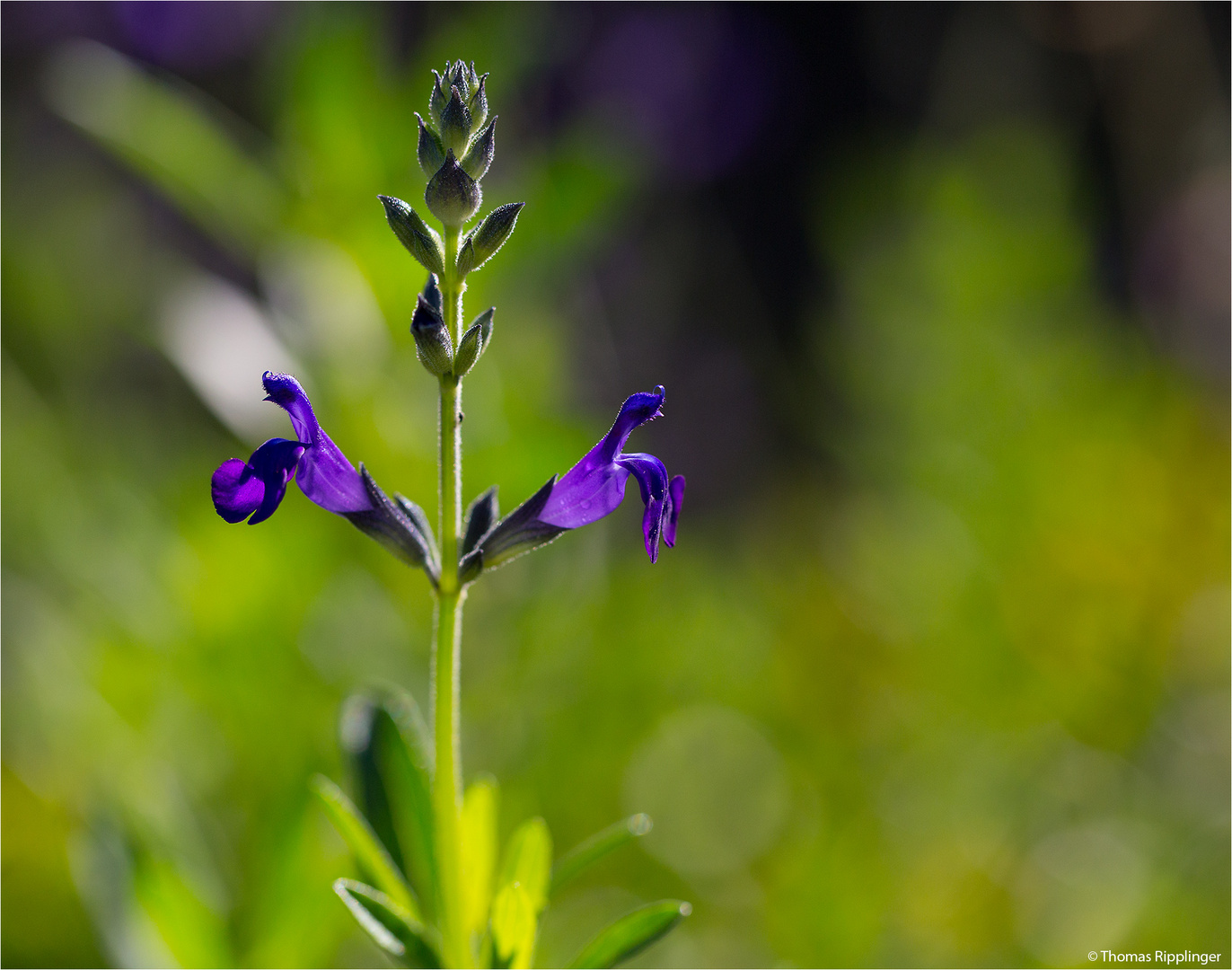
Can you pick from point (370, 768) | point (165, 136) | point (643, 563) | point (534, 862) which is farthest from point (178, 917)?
point (643, 563)

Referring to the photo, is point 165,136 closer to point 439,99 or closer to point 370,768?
point 439,99

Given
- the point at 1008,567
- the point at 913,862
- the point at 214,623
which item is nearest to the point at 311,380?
the point at 214,623

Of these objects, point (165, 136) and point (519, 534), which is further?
point (165, 136)

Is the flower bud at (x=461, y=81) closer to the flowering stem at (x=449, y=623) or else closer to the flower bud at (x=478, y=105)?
the flower bud at (x=478, y=105)

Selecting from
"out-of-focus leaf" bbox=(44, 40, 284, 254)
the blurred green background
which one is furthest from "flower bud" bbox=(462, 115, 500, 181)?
"out-of-focus leaf" bbox=(44, 40, 284, 254)

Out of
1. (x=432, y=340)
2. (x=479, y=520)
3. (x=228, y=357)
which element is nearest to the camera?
(x=432, y=340)

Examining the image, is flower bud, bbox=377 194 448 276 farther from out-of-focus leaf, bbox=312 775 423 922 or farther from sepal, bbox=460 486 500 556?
out-of-focus leaf, bbox=312 775 423 922

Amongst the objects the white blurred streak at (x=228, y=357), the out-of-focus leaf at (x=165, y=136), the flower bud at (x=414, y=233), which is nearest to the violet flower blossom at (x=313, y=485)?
the flower bud at (x=414, y=233)
